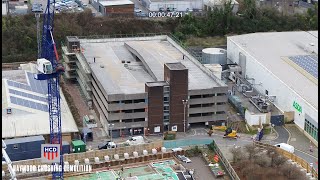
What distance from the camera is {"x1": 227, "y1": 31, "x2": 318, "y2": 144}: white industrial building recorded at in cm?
2156

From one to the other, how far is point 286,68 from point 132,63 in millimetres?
6029

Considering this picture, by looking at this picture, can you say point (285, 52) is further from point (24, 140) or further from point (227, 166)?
point (24, 140)

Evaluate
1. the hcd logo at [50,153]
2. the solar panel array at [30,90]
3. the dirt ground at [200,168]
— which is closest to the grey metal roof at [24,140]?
the hcd logo at [50,153]

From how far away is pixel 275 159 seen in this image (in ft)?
60.6

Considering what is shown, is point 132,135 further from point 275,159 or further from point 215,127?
point 275,159

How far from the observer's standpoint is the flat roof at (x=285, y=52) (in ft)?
73.9

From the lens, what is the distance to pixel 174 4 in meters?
38.1

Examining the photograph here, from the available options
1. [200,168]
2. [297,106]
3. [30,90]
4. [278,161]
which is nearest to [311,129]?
[297,106]

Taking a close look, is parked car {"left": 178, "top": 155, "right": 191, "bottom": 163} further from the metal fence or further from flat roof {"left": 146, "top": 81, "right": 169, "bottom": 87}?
flat roof {"left": 146, "top": 81, "right": 169, "bottom": 87}

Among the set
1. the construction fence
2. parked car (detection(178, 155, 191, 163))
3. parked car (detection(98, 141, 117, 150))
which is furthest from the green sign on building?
parked car (detection(98, 141, 117, 150))

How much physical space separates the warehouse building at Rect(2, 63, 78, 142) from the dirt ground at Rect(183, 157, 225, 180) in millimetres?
4008

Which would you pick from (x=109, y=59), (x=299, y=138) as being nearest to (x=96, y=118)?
(x=109, y=59)

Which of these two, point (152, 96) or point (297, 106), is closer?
point (152, 96)
